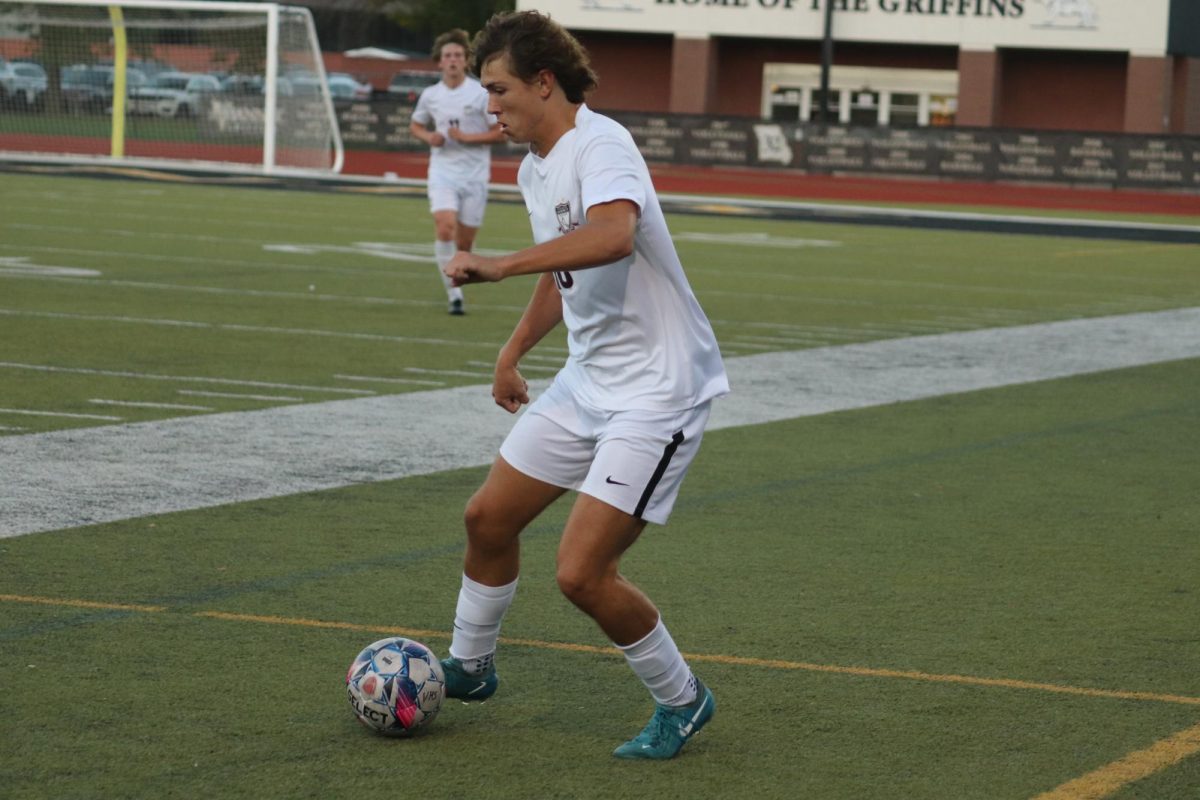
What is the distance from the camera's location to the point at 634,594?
16.0 feet

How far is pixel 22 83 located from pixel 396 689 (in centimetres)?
3374

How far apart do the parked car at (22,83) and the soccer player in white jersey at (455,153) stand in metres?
22.7

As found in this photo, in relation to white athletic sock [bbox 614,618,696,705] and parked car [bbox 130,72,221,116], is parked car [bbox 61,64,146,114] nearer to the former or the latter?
parked car [bbox 130,72,221,116]

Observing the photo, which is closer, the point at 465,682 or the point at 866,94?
the point at 465,682

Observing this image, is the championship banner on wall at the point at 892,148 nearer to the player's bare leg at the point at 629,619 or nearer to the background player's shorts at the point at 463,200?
the background player's shorts at the point at 463,200

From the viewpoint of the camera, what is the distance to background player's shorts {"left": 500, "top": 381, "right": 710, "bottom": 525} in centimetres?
479

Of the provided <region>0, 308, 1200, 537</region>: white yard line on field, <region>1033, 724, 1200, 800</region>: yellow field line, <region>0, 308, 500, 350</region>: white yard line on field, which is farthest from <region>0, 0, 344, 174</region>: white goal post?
<region>1033, 724, 1200, 800</region>: yellow field line

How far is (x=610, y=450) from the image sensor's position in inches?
189

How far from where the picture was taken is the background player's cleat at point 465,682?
5277 millimetres

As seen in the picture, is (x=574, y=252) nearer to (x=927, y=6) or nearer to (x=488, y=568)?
(x=488, y=568)

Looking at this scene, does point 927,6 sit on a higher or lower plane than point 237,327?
higher

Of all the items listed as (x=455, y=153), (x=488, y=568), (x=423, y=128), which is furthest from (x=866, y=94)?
(x=488, y=568)

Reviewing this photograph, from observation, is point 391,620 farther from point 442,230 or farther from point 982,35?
point 982,35

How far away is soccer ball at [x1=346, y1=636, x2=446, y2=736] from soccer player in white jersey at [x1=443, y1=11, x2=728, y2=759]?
299 millimetres
